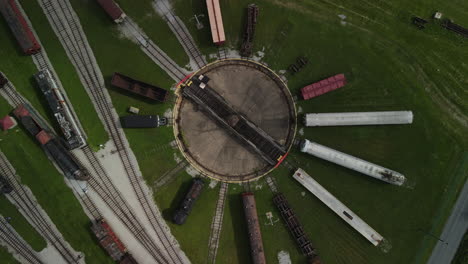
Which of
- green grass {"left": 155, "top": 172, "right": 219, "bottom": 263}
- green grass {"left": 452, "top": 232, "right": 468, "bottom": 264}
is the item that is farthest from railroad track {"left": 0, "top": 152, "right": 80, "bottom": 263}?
green grass {"left": 452, "top": 232, "right": 468, "bottom": 264}

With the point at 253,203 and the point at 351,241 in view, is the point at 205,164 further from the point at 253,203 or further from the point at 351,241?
the point at 351,241

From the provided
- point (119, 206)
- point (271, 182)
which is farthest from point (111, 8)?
point (271, 182)

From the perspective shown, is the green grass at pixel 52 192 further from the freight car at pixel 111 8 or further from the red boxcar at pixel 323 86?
the red boxcar at pixel 323 86

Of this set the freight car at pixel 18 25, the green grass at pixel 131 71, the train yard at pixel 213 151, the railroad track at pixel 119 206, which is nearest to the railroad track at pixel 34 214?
the train yard at pixel 213 151

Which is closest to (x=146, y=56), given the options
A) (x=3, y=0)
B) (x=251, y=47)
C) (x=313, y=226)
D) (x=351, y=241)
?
(x=251, y=47)

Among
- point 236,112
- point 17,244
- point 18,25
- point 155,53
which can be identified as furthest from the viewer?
point 155,53

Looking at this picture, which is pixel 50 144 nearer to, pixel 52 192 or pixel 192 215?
pixel 52 192

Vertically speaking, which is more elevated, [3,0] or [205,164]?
[3,0]

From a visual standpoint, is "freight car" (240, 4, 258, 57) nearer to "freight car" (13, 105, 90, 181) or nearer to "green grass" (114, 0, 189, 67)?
"green grass" (114, 0, 189, 67)
